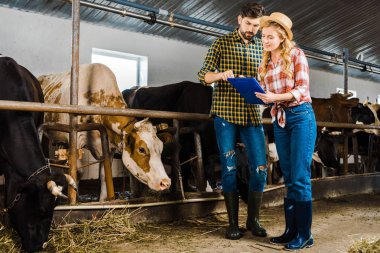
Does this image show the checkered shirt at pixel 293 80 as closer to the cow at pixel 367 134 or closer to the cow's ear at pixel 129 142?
the cow's ear at pixel 129 142

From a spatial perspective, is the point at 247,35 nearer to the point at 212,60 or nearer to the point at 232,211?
the point at 212,60

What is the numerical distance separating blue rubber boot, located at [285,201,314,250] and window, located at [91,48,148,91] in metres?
6.45

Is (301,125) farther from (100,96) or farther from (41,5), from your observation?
(41,5)

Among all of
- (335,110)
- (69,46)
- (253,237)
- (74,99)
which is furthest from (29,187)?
(335,110)

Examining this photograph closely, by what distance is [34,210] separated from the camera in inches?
106

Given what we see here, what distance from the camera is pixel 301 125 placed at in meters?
2.80

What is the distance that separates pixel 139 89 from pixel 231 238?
14.0 ft

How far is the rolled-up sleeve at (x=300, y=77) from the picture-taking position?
107 inches

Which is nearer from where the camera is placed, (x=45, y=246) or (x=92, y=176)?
(x=45, y=246)

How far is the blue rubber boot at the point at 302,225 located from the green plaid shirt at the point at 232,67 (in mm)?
766

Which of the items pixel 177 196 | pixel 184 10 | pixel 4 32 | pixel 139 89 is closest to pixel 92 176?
pixel 139 89

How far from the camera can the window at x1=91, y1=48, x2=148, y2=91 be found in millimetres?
8508

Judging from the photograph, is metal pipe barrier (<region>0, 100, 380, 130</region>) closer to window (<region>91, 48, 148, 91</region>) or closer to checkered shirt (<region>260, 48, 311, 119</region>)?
checkered shirt (<region>260, 48, 311, 119</region>)

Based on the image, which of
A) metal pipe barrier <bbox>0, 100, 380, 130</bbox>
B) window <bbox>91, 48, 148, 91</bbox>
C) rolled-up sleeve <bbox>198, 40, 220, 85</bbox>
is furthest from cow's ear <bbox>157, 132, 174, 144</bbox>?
window <bbox>91, 48, 148, 91</bbox>
